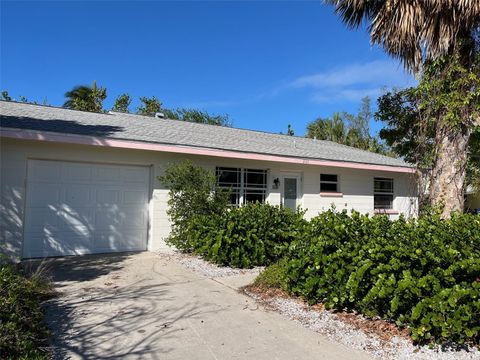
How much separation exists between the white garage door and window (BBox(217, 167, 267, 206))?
2423 mm

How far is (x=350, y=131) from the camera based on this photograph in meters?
34.5

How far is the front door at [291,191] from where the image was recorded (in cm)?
1288

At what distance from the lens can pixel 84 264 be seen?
8.25 metres

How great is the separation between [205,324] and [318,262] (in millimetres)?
1734

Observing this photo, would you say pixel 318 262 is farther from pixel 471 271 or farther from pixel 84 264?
pixel 84 264

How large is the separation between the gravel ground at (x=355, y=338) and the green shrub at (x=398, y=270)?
154 mm

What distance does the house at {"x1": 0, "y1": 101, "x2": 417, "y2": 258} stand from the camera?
8.38m

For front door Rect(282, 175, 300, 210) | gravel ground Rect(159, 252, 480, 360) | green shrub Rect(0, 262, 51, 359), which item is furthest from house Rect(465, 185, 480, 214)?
green shrub Rect(0, 262, 51, 359)

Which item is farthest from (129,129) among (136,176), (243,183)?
(243,183)

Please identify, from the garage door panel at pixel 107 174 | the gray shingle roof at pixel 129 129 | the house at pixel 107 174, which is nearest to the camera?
the house at pixel 107 174

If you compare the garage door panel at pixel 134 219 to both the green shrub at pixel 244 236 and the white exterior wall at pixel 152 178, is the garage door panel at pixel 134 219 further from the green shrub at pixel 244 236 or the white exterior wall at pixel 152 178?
the green shrub at pixel 244 236

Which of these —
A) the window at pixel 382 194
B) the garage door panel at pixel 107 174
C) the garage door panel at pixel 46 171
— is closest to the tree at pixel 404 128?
the window at pixel 382 194

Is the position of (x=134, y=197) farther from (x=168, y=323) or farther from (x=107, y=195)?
(x=168, y=323)

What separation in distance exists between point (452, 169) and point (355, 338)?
16.9ft
